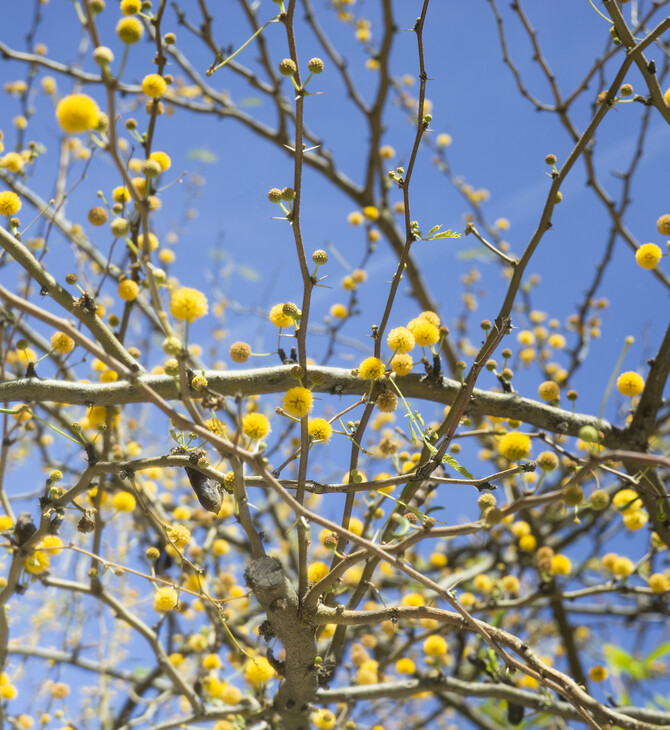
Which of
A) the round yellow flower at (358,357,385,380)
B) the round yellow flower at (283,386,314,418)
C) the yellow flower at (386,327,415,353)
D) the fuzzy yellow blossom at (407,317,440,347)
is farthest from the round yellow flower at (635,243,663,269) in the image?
the round yellow flower at (283,386,314,418)

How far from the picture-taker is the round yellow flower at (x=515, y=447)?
2.06 metres

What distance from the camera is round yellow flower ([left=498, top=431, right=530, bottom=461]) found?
206cm

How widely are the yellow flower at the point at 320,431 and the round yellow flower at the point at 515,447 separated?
55cm

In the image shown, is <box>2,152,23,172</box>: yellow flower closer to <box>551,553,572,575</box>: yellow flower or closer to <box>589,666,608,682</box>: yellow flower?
<box>551,553,572,575</box>: yellow flower

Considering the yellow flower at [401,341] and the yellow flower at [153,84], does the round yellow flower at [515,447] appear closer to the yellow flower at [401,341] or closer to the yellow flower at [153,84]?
the yellow flower at [401,341]

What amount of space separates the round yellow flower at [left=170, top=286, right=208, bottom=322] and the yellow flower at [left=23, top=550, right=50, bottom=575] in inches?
59.3

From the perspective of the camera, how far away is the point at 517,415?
300cm

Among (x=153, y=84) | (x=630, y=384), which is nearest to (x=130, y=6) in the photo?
(x=153, y=84)

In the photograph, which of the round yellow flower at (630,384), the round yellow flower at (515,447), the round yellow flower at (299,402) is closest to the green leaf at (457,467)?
the round yellow flower at (515,447)

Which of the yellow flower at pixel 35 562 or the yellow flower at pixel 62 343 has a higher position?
the yellow flower at pixel 62 343

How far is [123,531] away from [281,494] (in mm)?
6088

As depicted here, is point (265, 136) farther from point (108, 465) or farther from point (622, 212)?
point (108, 465)

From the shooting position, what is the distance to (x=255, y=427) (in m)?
1.82

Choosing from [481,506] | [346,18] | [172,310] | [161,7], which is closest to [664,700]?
[481,506]
